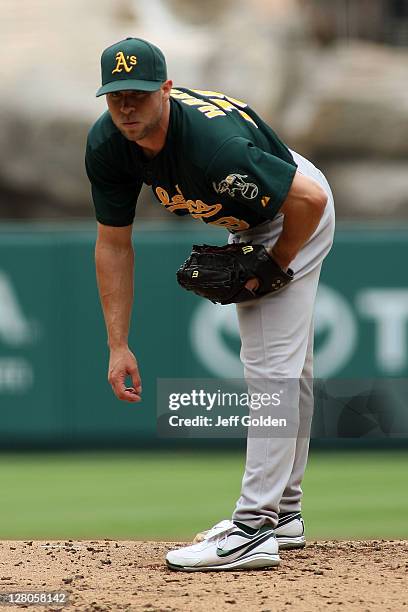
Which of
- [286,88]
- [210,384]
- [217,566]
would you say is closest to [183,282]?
[217,566]

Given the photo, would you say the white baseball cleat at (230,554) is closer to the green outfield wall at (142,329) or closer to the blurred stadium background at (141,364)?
the blurred stadium background at (141,364)

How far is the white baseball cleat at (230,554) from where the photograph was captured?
4.21 m

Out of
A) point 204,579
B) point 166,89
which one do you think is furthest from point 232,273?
point 204,579

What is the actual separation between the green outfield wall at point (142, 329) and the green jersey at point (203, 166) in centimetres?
395

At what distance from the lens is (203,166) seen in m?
4.04

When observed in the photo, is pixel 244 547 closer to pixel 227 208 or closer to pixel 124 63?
pixel 227 208

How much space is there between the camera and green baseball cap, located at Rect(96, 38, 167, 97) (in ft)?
12.9

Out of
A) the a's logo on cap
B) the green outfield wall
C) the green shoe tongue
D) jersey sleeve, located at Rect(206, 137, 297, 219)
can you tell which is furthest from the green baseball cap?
the green outfield wall

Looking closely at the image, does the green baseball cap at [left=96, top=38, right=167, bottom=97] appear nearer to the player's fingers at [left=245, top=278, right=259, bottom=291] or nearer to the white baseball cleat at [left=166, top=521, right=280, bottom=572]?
the player's fingers at [left=245, top=278, right=259, bottom=291]

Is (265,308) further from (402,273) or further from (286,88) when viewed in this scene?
(286,88)

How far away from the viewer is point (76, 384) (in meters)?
8.46

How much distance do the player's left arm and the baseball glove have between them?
1.8 inches

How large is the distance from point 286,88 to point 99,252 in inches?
382

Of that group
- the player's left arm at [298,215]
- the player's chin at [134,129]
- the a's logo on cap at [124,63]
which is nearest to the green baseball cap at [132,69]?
the a's logo on cap at [124,63]
